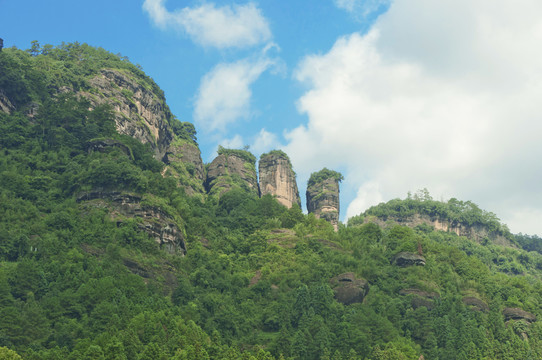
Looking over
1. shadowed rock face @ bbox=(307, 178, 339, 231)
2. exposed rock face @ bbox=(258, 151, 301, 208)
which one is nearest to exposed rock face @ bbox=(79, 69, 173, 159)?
exposed rock face @ bbox=(258, 151, 301, 208)

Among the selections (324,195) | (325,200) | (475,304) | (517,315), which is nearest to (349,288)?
(475,304)

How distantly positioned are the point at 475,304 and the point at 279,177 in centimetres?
6924

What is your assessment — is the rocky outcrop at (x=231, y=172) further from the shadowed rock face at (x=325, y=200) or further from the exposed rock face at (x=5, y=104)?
the exposed rock face at (x=5, y=104)

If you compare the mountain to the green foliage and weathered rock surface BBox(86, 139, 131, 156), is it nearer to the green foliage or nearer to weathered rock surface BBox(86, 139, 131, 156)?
weathered rock surface BBox(86, 139, 131, 156)

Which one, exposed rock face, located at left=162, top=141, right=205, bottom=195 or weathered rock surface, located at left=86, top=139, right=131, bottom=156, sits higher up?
exposed rock face, located at left=162, top=141, right=205, bottom=195

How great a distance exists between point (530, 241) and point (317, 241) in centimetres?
10306

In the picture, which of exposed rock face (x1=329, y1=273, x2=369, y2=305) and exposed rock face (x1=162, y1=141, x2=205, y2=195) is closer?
exposed rock face (x1=329, y1=273, x2=369, y2=305)

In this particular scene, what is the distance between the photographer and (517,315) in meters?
94.2

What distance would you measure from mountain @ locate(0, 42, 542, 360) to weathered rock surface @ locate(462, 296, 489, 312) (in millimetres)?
332

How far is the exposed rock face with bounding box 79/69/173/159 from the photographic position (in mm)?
127812

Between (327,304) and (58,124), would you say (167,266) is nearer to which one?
(327,304)

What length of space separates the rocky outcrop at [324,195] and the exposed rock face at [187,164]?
2560 cm

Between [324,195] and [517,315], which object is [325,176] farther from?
[517,315]

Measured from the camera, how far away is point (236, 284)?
91938 millimetres
